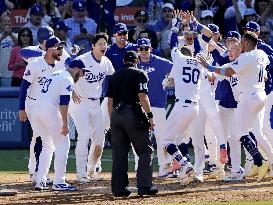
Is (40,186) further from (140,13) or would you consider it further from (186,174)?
(140,13)

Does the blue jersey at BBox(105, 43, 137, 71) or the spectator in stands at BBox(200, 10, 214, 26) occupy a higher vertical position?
the spectator in stands at BBox(200, 10, 214, 26)

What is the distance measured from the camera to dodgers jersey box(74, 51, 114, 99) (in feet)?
47.4

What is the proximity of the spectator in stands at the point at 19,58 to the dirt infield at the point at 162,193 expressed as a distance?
595 centimetres

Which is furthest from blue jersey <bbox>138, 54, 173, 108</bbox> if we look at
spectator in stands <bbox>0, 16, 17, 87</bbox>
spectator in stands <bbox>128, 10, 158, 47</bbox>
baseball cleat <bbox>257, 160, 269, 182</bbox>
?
spectator in stands <bbox>0, 16, 17, 87</bbox>

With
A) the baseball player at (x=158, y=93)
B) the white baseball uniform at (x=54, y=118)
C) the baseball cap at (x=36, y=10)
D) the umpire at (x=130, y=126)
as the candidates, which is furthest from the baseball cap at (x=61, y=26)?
the umpire at (x=130, y=126)

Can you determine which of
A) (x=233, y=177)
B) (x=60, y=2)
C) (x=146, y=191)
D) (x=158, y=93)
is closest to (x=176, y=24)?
(x=158, y=93)

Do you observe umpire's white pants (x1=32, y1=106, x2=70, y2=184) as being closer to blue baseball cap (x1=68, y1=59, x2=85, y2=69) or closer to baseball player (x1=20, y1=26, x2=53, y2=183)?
baseball player (x1=20, y1=26, x2=53, y2=183)

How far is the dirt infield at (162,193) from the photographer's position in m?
12.0

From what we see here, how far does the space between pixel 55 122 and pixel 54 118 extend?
0.06 m

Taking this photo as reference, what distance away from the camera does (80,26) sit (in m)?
20.8

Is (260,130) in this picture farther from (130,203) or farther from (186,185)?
(130,203)

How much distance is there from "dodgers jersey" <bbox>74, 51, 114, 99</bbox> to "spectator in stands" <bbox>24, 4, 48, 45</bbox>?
618 cm

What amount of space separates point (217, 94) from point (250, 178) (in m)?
1.61

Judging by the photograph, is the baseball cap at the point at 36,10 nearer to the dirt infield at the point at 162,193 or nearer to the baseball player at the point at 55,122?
the dirt infield at the point at 162,193
